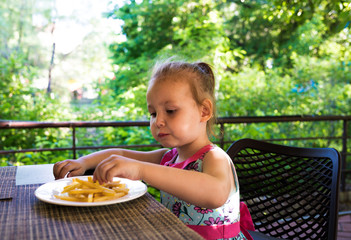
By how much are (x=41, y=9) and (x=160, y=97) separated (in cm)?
825

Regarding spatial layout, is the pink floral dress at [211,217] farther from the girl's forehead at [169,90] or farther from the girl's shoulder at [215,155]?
the girl's forehead at [169,90]

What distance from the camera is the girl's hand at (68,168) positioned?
1245 millimetres

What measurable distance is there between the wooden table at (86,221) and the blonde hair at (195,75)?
0.44 metres

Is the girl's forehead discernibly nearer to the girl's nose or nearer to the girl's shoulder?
the girl's nose

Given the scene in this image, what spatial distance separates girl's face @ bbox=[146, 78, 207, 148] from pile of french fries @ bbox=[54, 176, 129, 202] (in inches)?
10.6

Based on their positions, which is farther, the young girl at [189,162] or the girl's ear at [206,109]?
the girl's ear at [206,109]

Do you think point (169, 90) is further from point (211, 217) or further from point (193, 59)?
point (193, 59)

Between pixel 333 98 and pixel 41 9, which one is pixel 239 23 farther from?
pixel 41 9

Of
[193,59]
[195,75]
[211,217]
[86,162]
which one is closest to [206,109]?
[195,75]

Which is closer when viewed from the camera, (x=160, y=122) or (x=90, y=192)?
(x=90, y=192)

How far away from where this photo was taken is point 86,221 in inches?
31.8

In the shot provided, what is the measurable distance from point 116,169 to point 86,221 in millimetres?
147

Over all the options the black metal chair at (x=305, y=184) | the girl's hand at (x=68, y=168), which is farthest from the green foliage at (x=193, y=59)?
the girl's hand at (x=68, y=168)

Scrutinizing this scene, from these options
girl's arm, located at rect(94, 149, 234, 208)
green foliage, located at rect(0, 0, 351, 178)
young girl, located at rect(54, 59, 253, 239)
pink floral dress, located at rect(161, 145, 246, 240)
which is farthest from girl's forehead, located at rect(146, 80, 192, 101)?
green foliage, located at rect(0, 0, 351, 178)
